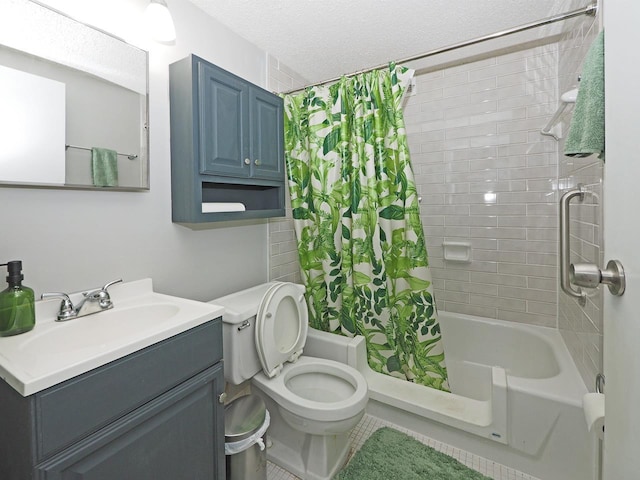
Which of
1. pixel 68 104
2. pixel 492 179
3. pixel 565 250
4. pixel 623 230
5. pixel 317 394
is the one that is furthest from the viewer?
pixel 492 179

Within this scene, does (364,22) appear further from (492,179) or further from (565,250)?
(565,250)

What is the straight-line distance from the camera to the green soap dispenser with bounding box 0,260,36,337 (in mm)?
928

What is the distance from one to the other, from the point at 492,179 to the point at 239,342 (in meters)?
2.02

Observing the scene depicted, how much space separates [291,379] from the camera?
1665mm

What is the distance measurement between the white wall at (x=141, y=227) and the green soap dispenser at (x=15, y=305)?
129 millimetres

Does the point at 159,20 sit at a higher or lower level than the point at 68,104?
higher

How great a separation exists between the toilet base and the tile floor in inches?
1.7

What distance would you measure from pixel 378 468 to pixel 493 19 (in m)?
2.46

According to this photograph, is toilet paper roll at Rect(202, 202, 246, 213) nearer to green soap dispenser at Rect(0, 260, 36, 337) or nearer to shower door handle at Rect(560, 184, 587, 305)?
green soap dispenser at Rect(0, 260, 36, 337)

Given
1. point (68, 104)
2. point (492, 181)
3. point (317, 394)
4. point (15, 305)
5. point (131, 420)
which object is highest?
point (68, 104)

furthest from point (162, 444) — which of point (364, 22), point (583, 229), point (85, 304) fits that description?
point (364, 22)

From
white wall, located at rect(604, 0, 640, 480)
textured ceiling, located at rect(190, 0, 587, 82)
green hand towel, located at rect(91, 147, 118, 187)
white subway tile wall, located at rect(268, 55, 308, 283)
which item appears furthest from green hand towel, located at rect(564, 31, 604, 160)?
white subway tile wall, located at rect(268, 55, 308, 283)

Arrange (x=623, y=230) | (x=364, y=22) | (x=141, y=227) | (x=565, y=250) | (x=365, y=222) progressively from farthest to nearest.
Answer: (x=365, y=222), (x=364, y=22), (x=141, y=227), (x=565, y=250), (x=623, y=230)

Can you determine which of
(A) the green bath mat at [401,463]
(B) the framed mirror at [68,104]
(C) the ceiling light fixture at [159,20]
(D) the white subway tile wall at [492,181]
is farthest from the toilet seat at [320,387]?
(C) the ceiling light fixture at [159,20]
